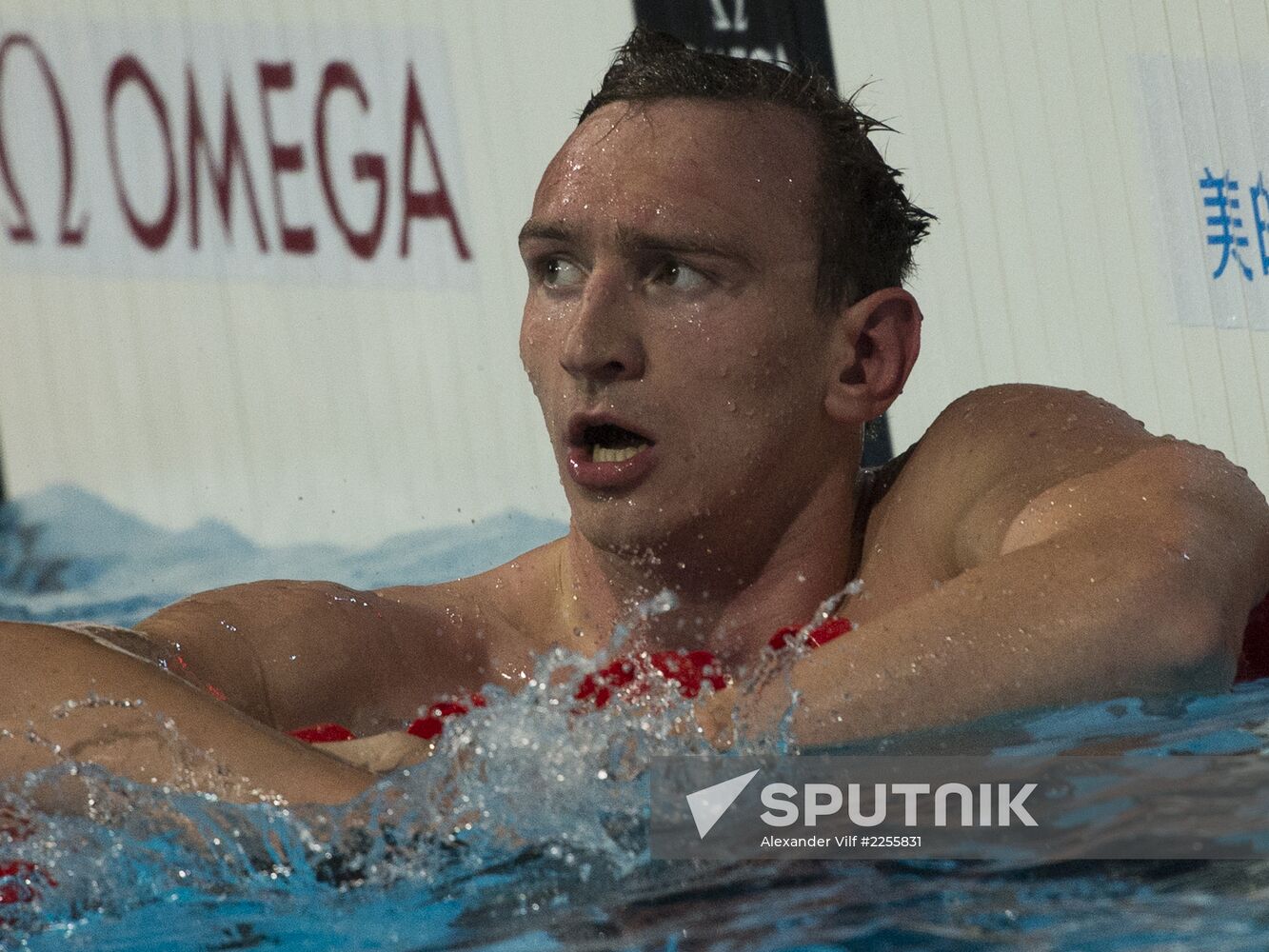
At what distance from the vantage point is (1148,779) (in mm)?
1181

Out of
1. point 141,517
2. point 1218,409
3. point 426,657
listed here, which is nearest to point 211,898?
A: point 426,657

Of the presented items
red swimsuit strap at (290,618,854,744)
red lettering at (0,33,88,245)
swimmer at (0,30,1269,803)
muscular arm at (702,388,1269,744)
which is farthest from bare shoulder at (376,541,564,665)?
red lettering at (0,33,88,245)

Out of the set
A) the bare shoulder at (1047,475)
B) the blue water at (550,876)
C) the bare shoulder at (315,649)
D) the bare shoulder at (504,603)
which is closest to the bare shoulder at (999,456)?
the bare shoulder at (1047,475)

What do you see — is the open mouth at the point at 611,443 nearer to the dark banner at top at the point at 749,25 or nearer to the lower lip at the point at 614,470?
the lower lip at the point at 614,470

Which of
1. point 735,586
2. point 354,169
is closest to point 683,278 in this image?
point 735,586

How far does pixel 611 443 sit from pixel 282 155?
2591mm

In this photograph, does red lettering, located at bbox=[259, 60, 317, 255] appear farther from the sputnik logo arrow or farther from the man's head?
the sputnik logo arrow

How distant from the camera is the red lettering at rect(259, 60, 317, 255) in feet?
12.9

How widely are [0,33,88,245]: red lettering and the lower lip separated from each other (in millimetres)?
2708

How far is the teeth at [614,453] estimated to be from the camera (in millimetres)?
1544

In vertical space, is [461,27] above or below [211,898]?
above

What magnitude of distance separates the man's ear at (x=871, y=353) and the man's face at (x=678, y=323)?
27 millimetres

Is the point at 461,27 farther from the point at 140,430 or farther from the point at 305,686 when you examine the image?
the point at 305,686

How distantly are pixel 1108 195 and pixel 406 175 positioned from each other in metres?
1.79
